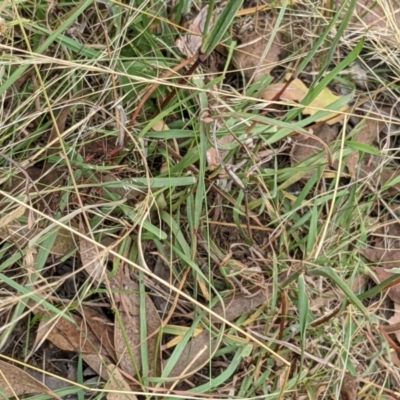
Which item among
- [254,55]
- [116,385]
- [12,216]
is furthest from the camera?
[254,55]

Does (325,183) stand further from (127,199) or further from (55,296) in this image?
(55,296)

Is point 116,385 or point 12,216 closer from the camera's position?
point 12,216

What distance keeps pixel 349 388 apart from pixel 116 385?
0.49 m

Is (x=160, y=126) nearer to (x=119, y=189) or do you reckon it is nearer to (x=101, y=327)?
(x=119, y=189)

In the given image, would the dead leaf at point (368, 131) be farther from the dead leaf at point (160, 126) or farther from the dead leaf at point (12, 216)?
the dead leaf at point (12, 216)

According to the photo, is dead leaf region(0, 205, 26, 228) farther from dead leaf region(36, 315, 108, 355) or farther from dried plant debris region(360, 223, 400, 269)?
dried plant debris region(360, 223, 400, 269)

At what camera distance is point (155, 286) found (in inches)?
50.1

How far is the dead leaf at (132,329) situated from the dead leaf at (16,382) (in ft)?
0.50

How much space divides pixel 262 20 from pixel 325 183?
1.30 ft

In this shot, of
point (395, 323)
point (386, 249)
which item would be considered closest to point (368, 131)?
point (386, 249)

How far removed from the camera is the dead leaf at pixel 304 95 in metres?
1.38

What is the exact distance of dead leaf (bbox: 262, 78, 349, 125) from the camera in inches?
54.2

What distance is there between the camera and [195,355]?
1.27m

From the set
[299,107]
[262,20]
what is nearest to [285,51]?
[262,20]
